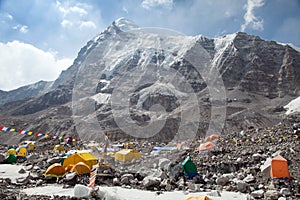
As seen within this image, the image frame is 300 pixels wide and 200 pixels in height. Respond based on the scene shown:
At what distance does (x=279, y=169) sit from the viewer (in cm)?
1027

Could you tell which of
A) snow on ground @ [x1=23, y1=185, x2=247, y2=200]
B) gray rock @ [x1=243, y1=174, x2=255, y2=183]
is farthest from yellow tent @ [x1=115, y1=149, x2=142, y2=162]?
gray rock @ [x1=243, y1=174, x2=255, y2=183]

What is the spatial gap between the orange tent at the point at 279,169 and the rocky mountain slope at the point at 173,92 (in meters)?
40.1

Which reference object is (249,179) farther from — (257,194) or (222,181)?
(257,194)

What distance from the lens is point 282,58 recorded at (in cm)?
10700

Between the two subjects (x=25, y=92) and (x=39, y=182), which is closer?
(x=39, y=182)

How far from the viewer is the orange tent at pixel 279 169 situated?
1018 centimetres

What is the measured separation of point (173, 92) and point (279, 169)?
8377 centimetres

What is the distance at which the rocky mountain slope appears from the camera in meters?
58.6

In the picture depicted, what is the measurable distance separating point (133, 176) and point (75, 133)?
51.7 metres

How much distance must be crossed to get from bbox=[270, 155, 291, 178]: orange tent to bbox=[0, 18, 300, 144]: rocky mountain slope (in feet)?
132

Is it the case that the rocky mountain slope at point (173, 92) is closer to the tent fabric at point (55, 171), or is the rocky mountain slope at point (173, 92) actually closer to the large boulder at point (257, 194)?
the tent fabric at point (55, 171)

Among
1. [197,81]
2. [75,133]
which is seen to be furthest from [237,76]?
[75,133]

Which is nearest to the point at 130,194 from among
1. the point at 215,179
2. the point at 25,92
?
the point at 215,179

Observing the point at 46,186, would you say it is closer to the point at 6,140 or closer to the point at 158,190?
the point at 158,190
